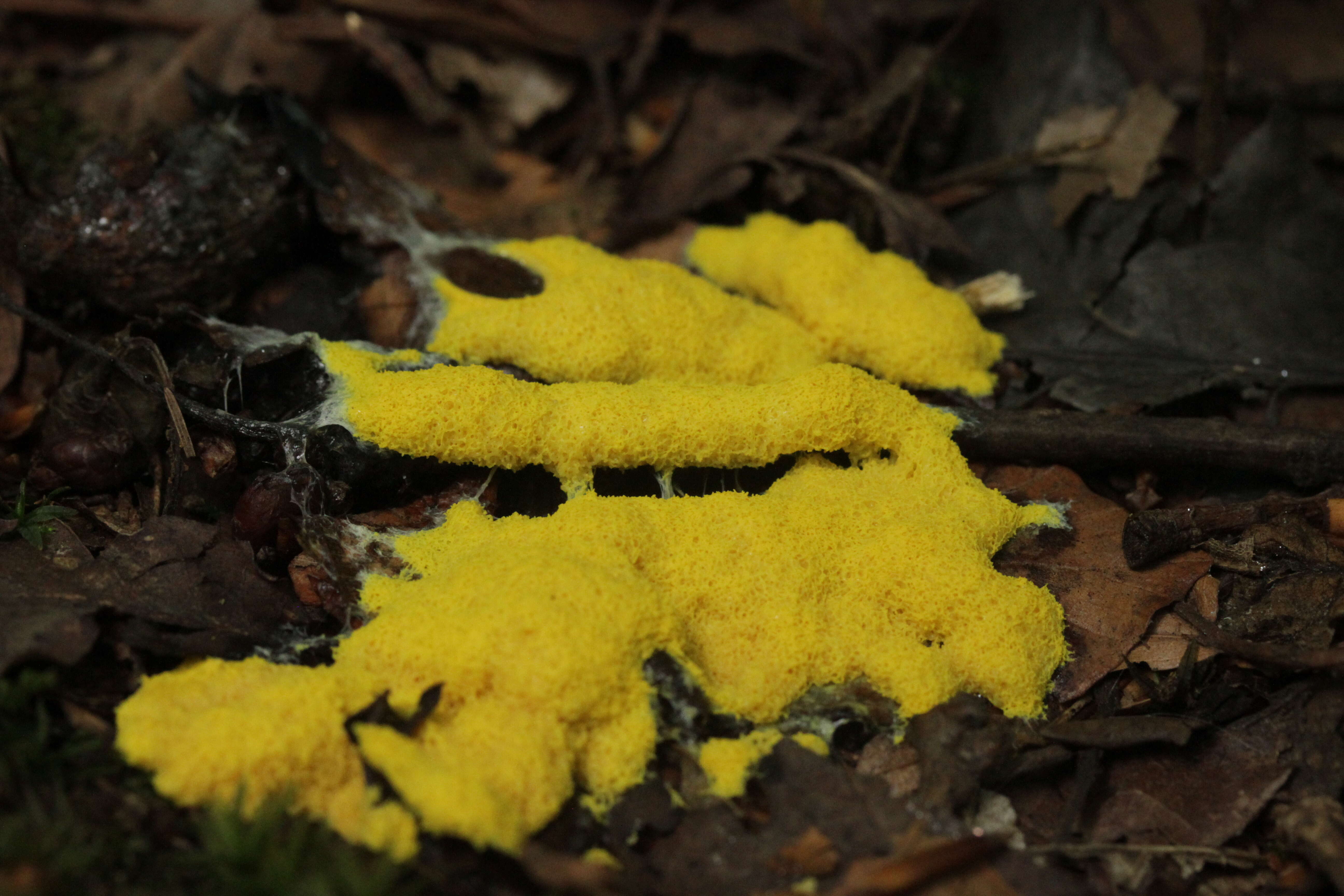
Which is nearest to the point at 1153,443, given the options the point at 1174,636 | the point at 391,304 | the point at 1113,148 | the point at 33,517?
the point at 1174,636

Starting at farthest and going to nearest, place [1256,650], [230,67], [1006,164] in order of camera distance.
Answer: [230,67] → [1006,164] → [1256,650]

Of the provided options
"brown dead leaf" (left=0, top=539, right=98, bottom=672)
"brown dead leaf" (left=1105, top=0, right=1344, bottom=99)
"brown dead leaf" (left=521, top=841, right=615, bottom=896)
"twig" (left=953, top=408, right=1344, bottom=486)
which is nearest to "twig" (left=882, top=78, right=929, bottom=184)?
"brown dead leaf" (left=1105, top=0, right=1344, bottom=99)

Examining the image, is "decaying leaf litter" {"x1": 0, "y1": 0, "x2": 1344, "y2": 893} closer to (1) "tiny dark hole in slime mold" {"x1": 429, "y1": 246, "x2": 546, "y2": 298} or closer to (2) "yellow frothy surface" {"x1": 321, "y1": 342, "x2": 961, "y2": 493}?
(1) "tiny dark hole in slime mold" {"x1": 429, "y1": 246, "x2": 546, "y2": 298}

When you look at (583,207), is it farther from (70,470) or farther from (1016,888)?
(1016,888)

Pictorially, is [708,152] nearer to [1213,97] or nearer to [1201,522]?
[1213,97]

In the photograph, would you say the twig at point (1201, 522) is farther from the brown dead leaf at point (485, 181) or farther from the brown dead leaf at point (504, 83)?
the brown dead leaf at point (504, 83)

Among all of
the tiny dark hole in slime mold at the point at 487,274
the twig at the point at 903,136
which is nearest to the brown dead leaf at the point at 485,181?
the tiny dark hole in slime mold at the point at 487,274

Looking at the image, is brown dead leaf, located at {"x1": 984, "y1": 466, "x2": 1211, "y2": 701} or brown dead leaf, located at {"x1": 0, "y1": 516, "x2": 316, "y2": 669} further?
brown dead leaf, located at {"x1": 984, "y1": 466, "x2": 1211, "y2": 701}

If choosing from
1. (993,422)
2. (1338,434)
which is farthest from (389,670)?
(1338,434)
